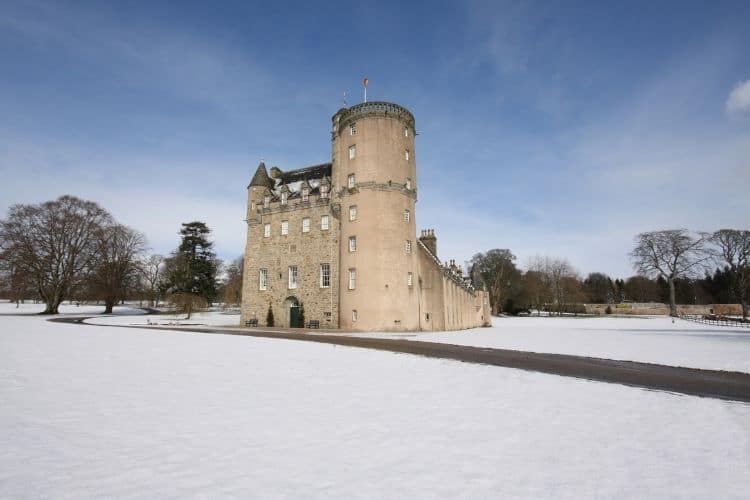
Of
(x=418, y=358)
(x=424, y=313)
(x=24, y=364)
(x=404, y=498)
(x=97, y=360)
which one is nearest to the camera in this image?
(x=404, y=498)

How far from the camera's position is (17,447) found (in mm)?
4816

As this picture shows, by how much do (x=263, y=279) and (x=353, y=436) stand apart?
33.7 metres

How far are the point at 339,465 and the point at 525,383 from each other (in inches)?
249

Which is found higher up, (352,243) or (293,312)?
(352,243)

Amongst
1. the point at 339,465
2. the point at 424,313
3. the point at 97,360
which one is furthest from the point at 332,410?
the point at 424,313

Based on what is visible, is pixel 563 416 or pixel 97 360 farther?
pixel 97 360

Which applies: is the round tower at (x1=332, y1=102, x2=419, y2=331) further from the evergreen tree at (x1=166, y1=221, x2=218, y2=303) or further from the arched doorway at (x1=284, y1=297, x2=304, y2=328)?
the evergreen tree at (x1=166, y1=221, x2=218, y2=303)

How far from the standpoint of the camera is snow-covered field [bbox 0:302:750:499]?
13.2 feet

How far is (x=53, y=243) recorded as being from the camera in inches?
1745

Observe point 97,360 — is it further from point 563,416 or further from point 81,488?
point 563,416

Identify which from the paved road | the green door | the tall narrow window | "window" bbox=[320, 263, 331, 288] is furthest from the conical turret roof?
the paved road

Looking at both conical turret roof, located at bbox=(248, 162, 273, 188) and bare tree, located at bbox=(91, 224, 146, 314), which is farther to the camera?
bare tree, located at bbox=(91, 224, 146, 314)

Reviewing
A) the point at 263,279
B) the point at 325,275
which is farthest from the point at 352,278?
the point at 263,279

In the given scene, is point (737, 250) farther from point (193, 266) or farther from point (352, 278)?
point (193, 266)
